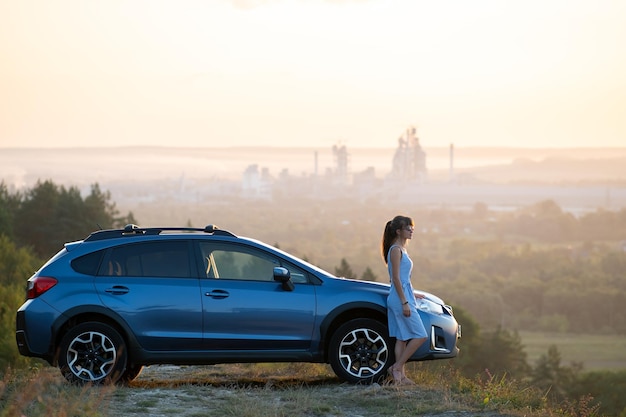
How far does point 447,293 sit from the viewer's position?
5969 inches

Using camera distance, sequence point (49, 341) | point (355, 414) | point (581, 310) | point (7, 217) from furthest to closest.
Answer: point (581, 310)
point (7, 217)
point (49, 341)
point (355, 414)

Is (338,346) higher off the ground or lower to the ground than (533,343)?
higher

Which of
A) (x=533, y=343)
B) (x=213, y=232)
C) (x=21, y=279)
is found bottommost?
(x=533, y=343)

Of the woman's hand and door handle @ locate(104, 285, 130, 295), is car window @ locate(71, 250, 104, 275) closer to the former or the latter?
door handle @ locate(104, 285, 130, 295)

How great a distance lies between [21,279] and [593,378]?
56483 millimetres

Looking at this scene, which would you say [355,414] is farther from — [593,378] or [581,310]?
[581,310]

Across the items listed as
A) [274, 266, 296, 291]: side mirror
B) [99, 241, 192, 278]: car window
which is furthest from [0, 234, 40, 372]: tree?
[274, 266, 296, 291]: side mirror

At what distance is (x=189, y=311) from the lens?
1156cm

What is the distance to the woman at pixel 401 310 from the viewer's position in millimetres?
11633

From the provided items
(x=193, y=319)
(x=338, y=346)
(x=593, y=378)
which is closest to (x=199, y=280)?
(x=193, y=319)

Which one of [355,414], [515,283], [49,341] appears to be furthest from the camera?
[515,283]

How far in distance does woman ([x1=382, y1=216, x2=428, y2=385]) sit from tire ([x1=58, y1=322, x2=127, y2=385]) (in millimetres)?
2630

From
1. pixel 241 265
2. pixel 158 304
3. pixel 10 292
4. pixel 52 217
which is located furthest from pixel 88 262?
pixel 52 217

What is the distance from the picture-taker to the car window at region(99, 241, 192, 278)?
1170 centimetres
